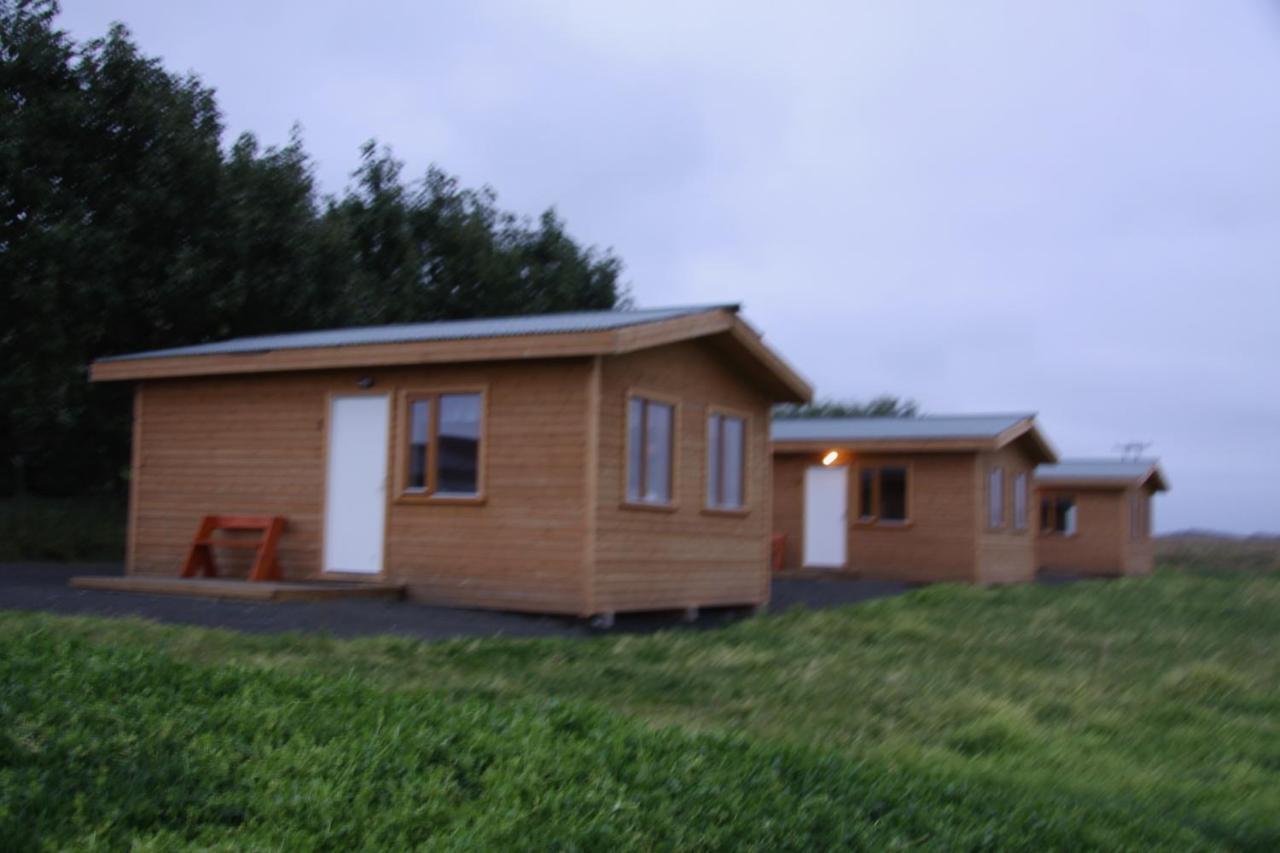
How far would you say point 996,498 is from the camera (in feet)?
81.1

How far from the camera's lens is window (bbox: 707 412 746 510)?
15648 millimetres

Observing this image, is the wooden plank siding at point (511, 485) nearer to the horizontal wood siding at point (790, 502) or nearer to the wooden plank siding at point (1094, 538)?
the horizontal wood siding at point (790, 502)

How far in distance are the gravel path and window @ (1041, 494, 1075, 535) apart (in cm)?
1987

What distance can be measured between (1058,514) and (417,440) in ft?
74.5

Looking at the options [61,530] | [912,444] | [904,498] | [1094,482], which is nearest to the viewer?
[61,530]

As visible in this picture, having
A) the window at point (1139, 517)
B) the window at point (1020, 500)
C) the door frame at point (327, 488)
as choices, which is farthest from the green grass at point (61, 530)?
the window at point (1139, 517)

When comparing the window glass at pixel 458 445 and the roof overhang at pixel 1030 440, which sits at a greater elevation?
the roof overhang at pixel 1030 440

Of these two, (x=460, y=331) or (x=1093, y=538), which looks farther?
(x=1093, y=538)

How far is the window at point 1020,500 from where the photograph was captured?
26031 millimetres

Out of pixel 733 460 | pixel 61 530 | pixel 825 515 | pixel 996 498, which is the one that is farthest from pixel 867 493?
pixel 61 530

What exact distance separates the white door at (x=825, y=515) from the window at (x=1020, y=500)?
12.5 feet

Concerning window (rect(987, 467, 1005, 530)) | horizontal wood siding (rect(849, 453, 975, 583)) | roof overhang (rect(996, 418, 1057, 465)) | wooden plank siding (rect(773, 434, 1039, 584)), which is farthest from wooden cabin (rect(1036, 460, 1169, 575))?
horizontal wood siding (rect(849, 453, 975, 583))

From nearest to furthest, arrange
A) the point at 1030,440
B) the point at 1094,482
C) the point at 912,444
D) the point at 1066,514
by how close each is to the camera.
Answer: the point at 912,444 → the point at 1030,440 → the point at 1094,482 → the point at 1066,514

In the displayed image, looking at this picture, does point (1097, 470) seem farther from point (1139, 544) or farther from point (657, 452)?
point (657, 452)
